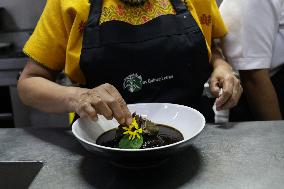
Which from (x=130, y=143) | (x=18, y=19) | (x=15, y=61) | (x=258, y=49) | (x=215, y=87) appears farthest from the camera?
(x=18, y=19)

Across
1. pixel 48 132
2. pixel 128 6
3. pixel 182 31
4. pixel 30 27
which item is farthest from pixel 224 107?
pixel 30 27

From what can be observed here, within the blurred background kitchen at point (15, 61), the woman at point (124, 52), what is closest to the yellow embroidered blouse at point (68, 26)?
the woman at point (124, 52)

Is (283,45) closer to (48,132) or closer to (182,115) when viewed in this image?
(182,115)

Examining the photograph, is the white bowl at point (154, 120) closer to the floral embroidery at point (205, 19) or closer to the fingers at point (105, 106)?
the fingers at point (105, 106)

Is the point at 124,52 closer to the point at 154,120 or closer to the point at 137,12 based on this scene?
the point at 137,12

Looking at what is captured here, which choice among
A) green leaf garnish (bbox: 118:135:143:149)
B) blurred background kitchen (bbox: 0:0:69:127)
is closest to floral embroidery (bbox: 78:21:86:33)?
green leaf garnish (bbox: 118:135:143:149)

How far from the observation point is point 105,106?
31.6 inches

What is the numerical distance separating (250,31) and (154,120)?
0.46m

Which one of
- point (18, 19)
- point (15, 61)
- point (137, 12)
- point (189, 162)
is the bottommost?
point (15, 61)

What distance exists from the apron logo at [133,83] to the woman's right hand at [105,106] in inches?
9.4

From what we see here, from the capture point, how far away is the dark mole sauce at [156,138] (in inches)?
30.6

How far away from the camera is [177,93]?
113cm

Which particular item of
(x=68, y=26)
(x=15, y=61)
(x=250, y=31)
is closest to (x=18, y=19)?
(x=15, y=61)

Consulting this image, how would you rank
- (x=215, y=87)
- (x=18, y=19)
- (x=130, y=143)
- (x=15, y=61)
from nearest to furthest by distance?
(x=130, y=143)
(x=215, y=87)
(x=15, y=61)
(x=18, y=19)
